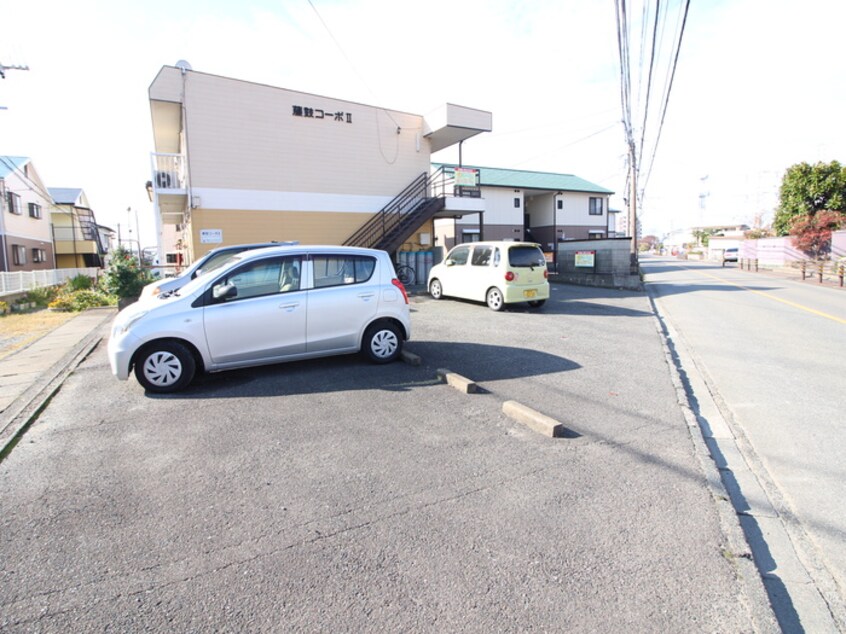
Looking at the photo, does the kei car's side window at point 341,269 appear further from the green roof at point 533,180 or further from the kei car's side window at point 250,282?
the green roof at point 533,180

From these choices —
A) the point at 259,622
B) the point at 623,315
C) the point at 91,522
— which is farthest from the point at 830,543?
the point at 623,315

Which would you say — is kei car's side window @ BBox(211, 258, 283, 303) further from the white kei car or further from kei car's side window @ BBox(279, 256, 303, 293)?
the white kei car

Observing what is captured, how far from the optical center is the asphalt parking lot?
2.33m

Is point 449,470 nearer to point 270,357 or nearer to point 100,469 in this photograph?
point 100,469

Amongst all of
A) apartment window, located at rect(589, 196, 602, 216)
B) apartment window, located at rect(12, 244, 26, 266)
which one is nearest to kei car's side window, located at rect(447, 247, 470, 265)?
apartment window, located at rect(589, 196, 602, 216)

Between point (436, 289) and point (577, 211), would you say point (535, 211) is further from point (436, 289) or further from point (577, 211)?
point (436, 289)

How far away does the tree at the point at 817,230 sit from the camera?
1151 inches

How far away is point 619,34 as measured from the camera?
392 inches

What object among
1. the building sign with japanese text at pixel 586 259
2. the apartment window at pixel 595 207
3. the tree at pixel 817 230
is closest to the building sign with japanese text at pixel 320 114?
the building sign with japanese text at pixel 586 259

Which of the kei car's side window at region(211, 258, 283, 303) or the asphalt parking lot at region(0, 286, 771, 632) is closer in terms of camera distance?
the asphalt parking lot at region(0, 286, 771, 632)

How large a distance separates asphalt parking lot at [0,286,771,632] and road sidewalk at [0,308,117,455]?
21cm

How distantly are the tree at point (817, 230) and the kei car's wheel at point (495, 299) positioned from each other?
28.2 m

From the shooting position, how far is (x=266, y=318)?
5902 millimetres

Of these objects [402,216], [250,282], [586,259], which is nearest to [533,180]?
[586,259]
